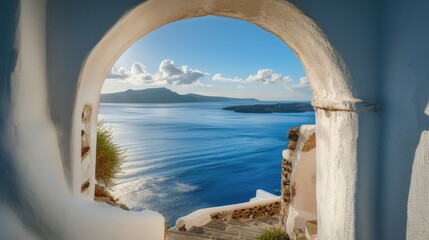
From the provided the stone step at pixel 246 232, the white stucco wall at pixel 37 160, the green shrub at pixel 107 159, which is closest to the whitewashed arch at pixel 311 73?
the white stucco wall at pixel 37 160

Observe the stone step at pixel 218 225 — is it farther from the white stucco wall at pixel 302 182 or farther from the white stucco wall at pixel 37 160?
the white stucco wall at pixel 37 160

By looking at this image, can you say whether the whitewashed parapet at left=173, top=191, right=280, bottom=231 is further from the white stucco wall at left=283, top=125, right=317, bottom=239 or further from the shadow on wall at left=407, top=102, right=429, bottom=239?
the shadow on wall at left=407, top=102, right=429, bottom=239

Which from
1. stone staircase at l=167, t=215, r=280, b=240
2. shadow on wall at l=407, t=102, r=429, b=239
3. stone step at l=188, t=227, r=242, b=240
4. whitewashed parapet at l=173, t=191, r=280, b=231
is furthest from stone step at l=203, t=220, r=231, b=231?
shadow on wall at l=407, t=102, r=429, b=239

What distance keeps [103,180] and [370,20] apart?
3477mm

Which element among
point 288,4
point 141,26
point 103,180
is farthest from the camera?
point 103,180

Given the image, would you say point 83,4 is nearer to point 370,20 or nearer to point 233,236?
point 370,20

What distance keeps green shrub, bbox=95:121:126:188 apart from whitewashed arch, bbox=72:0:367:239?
1.95 m

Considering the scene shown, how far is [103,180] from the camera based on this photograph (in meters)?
4.06

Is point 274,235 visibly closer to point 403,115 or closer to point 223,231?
point 223,231

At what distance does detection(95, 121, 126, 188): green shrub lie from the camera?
4.02 m

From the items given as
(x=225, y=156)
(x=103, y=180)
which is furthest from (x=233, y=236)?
(x=225, y=156)

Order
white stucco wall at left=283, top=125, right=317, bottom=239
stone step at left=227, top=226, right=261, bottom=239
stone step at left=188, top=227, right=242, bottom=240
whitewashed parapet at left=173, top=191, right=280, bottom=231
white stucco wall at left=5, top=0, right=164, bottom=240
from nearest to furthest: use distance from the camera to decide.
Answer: white stucco wall at left=5, top=0, right=164, bottom=240
white stucco wall at left=283, top=125, right=317, bottom=239
stone step at left=188, top=227, right=242, bottom=240
stone step at left=227, top=226, right=261, bottom=239
whitewashed parapet at left=173, top=191, right=280, bottom=231

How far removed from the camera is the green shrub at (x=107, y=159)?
4016 millimetres

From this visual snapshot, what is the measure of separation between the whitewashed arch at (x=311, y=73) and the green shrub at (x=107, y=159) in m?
1.95
